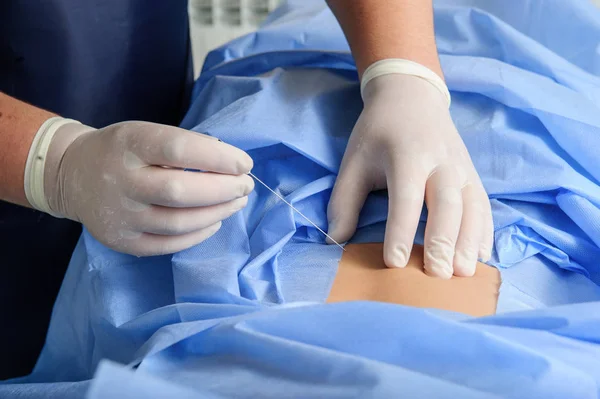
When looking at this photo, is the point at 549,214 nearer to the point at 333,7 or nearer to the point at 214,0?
the point at 333,7

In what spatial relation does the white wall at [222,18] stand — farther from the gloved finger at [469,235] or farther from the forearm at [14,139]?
the gloved finger at [469,235]

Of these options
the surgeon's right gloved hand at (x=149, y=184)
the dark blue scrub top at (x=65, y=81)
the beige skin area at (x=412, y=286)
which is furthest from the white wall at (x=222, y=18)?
the beige skin area at (x=412, y=286)

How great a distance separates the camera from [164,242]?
742mm

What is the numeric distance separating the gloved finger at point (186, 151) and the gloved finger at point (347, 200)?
5.7 inches

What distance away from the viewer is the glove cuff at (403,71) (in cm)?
90

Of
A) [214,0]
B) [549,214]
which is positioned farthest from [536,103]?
[214,0]

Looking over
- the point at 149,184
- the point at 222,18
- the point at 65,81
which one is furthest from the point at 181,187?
the point at 222,18

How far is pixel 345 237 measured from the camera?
0.80 metres

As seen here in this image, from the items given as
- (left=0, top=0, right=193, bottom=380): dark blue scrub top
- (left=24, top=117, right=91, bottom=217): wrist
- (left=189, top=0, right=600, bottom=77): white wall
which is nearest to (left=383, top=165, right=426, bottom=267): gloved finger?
(left=24, top=117, right=91, bottom=217): wrist

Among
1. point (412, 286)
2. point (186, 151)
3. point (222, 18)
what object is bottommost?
point (222, 18)

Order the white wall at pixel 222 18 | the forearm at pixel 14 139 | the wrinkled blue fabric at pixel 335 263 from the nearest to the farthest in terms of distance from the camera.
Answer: the wrinkled blue fabric at pixel 335 263
the forearm at pixel 14 139
the white wall at pixel 222 18

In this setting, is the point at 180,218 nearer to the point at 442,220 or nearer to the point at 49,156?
the point at 49,156

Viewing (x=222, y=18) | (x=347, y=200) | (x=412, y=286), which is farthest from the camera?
(x=222, y=18)

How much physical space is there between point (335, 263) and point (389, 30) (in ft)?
1.35
